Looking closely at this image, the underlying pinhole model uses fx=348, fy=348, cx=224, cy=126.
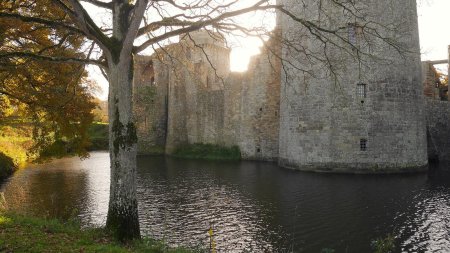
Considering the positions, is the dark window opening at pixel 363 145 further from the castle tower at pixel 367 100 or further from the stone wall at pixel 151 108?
the stone wall at pixel 151 108

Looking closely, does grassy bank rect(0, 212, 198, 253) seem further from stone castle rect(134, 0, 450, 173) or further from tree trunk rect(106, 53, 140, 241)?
stone castle rect(134, 0, 450, 173)

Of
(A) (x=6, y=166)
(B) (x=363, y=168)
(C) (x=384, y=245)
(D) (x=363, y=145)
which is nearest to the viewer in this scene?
(C) (x=384, y=245)

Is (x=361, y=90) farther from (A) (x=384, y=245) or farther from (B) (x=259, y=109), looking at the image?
(A) (x=384, y=245)

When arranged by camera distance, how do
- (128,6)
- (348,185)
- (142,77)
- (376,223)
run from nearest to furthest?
(128,6) → (376,223) → (348,185) → (142,77)

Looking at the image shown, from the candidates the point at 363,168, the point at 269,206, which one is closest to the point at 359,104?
the point at 363,168

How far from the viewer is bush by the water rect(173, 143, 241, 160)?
92.9ft

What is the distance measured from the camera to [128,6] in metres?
7.76

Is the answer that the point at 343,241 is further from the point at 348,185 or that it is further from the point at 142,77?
the point at 142,77

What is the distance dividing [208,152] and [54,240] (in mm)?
23652

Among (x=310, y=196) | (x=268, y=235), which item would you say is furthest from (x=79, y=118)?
(x=310, y=196)

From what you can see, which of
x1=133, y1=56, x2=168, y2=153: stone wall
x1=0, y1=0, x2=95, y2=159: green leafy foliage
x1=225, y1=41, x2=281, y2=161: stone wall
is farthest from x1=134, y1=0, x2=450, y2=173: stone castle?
x1=133, y1=56, x2=168, y2=153: stone wall

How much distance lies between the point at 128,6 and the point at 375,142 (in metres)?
16.0

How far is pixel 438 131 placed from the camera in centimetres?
2534

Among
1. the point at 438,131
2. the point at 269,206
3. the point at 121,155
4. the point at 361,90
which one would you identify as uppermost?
the point at 361,90
